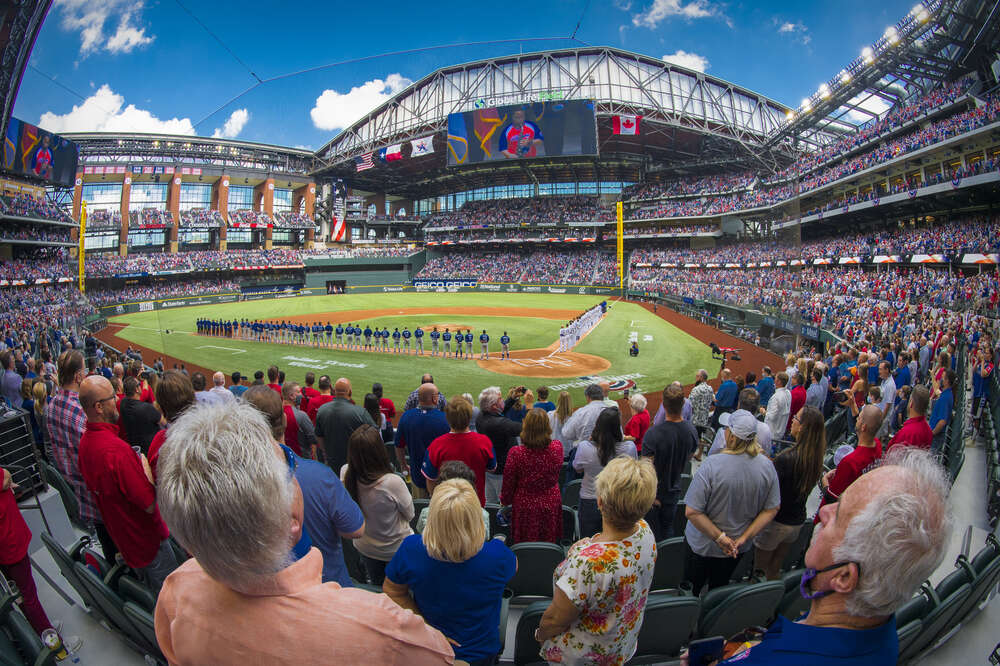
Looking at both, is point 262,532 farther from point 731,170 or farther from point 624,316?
point 731,170

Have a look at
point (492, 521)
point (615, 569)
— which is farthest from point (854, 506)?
point (492, 521)

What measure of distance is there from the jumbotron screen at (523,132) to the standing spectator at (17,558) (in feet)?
181

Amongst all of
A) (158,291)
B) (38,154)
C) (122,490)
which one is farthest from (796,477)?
(158,291)

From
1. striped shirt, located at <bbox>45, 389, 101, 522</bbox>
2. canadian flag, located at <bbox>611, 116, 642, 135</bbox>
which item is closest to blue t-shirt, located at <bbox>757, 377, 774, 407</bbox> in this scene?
striped shirt, located at <bbox>45, 389, 101, 522</bbox>

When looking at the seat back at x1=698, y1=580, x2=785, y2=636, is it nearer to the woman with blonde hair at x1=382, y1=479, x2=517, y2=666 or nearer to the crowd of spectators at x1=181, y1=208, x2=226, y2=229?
the woman with blonde hair at x1=382, y1=479, x2=517, y2=666

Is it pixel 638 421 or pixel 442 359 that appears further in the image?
pixel 442 359

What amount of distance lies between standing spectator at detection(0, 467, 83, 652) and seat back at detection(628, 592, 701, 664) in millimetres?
4626

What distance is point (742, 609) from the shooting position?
3.42m

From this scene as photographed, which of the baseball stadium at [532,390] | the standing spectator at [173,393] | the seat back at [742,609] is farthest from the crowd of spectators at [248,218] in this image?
the seat back at [742,609]

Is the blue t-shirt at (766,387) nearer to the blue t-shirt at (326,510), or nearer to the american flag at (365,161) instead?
the blue t-shirt at (326,510)

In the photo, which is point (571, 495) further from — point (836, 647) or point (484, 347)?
point (484, 347)

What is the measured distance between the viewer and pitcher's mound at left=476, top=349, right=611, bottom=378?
1958cm

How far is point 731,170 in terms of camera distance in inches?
2511

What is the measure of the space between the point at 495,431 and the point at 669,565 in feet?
8.43
